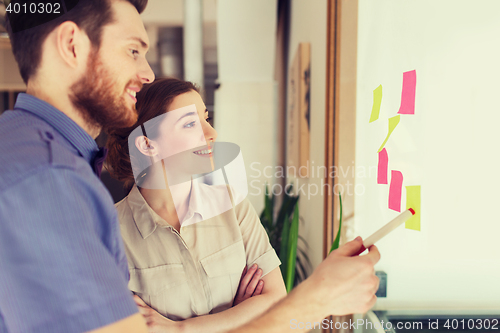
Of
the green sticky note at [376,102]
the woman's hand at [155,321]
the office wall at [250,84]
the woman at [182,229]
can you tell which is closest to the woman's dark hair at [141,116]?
the woman at [182,229]

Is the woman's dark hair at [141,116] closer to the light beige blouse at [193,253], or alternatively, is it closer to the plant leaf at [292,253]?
the light beige blouse at [193,253]

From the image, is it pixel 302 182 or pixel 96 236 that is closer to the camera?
pixel 96 236

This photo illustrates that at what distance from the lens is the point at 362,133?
0.66 meters

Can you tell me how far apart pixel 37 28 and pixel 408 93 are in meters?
0.60

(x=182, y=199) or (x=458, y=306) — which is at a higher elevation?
(x=182, y=199)

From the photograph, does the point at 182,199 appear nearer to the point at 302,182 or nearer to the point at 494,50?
the point at 302,182

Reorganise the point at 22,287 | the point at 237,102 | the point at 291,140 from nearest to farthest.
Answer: the point at 22,287
the point at 237,102
the point at 291,140

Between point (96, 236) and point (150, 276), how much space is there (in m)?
0.31

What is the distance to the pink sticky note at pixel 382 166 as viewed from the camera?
1.87 feet

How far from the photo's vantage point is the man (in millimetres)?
319

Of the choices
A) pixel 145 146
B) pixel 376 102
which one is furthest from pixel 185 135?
pixel 376 102

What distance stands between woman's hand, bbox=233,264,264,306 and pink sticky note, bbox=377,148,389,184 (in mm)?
319

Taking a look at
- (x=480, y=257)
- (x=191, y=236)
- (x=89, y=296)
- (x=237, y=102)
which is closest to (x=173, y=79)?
(x=237, y=102)

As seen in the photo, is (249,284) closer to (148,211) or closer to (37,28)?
(148,211)
